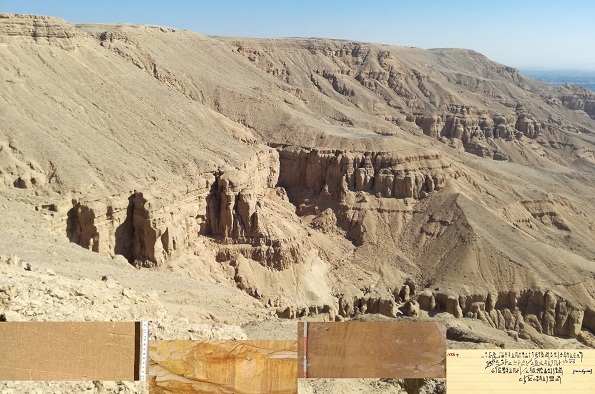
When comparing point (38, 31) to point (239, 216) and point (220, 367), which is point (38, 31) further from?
point (220, 367)

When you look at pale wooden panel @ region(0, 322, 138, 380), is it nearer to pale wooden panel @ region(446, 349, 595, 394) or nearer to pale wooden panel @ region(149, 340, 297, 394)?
pale wooden panel @ region(149, 340, 297, 394)

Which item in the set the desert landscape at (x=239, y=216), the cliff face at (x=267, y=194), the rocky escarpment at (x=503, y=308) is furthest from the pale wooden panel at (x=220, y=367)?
the rocky escarpment at (x=503, y=308)

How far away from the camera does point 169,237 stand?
34844 millimetres

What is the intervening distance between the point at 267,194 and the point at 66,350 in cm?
4628

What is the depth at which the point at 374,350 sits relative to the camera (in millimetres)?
6059

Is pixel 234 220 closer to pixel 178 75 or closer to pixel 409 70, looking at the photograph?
pixel 178 75

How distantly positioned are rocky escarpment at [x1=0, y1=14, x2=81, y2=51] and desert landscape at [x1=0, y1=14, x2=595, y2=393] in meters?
0.17

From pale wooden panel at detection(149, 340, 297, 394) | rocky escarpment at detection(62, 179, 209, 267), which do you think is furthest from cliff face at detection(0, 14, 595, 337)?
pale wooden panel at detection(149, 340, 297, 394)

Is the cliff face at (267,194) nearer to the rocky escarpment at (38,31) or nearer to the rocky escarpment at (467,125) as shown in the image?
the rocky escarpment at (38,31)

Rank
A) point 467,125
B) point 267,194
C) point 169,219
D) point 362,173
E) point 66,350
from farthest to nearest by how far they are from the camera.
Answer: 1. point 467,125
2. point 362,173
3. point 267,194
4. point 169,219
5. point 66,350

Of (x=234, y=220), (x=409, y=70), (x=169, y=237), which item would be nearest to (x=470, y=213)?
(x=234, y=220)

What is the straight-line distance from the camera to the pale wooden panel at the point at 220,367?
19.3 ft

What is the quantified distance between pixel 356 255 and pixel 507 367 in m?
42.8

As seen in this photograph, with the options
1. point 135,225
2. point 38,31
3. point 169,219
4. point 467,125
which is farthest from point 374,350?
point 467,125
